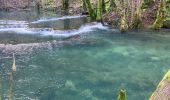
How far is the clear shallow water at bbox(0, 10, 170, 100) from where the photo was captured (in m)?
14.7

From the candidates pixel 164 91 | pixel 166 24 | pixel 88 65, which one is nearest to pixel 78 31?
pixel 166 24

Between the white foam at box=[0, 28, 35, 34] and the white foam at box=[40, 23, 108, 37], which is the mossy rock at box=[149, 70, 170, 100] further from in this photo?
the white foam at box=[0, 28, 35, 34]

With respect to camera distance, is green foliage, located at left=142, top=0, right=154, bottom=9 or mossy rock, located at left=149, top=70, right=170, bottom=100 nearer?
mossy rock, located at left=149, top=70, right=170, bottom=100

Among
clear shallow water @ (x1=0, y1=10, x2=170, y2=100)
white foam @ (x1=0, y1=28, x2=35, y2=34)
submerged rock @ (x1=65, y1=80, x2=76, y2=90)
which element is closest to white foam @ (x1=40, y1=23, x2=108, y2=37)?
clear shallow water @ (x1=0, y1=10, x2=170, y2=100)

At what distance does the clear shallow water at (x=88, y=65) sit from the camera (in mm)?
14734

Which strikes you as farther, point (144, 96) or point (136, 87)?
point (136, 87)

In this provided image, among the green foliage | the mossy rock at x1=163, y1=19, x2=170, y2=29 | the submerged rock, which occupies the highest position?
the green foliage

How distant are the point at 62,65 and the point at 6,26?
13.5 metres

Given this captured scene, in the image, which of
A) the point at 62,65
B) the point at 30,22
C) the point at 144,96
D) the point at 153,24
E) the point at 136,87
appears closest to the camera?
Answer: the point at 144,96

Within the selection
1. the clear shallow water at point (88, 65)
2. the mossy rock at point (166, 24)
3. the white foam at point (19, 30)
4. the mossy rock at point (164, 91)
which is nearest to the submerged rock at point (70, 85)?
the clear shallow water at point (88, 65)

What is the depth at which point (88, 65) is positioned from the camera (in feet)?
61.9

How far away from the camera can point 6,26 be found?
30859 millimetres

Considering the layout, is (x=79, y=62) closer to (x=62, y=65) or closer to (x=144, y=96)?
(x=62, y=65)

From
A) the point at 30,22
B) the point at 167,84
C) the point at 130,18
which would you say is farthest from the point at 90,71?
the point at 30,22
